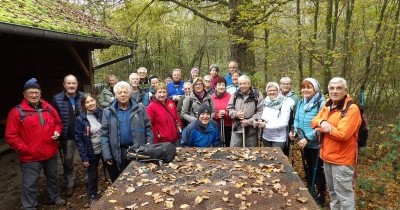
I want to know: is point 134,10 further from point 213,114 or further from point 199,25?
point 199,25

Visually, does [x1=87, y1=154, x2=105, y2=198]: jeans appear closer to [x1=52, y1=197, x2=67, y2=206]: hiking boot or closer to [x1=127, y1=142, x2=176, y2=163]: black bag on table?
[x1=52, y1=197, x2=67, y2=206]: hiking boot

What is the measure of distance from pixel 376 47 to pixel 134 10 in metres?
8.50

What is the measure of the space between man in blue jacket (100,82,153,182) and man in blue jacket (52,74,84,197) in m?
1.34

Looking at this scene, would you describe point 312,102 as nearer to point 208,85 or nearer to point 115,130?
point 208,85

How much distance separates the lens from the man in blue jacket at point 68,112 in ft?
19.2

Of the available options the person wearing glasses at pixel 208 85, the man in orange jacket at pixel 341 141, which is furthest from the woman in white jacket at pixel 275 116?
the person wearing glasses at pixel 208 85

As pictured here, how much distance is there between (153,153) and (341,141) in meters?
2.50

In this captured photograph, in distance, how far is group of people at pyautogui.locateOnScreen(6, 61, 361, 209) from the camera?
4238 millimetres

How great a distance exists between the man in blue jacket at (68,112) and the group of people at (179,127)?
0.06 ft

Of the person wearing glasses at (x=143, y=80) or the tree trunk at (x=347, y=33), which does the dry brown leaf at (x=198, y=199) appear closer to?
the person wearing glasses at (x=143, y=80)

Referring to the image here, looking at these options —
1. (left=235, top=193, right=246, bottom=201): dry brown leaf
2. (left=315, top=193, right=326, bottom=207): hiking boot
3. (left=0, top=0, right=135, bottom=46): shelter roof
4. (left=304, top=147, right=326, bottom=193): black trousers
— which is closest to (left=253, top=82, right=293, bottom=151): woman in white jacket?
(left=304, top=147, right=326, bottom=193): black trousers

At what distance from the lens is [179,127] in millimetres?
5723

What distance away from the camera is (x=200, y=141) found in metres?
5.46

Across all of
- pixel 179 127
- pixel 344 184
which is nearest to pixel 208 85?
pixel 179 127
